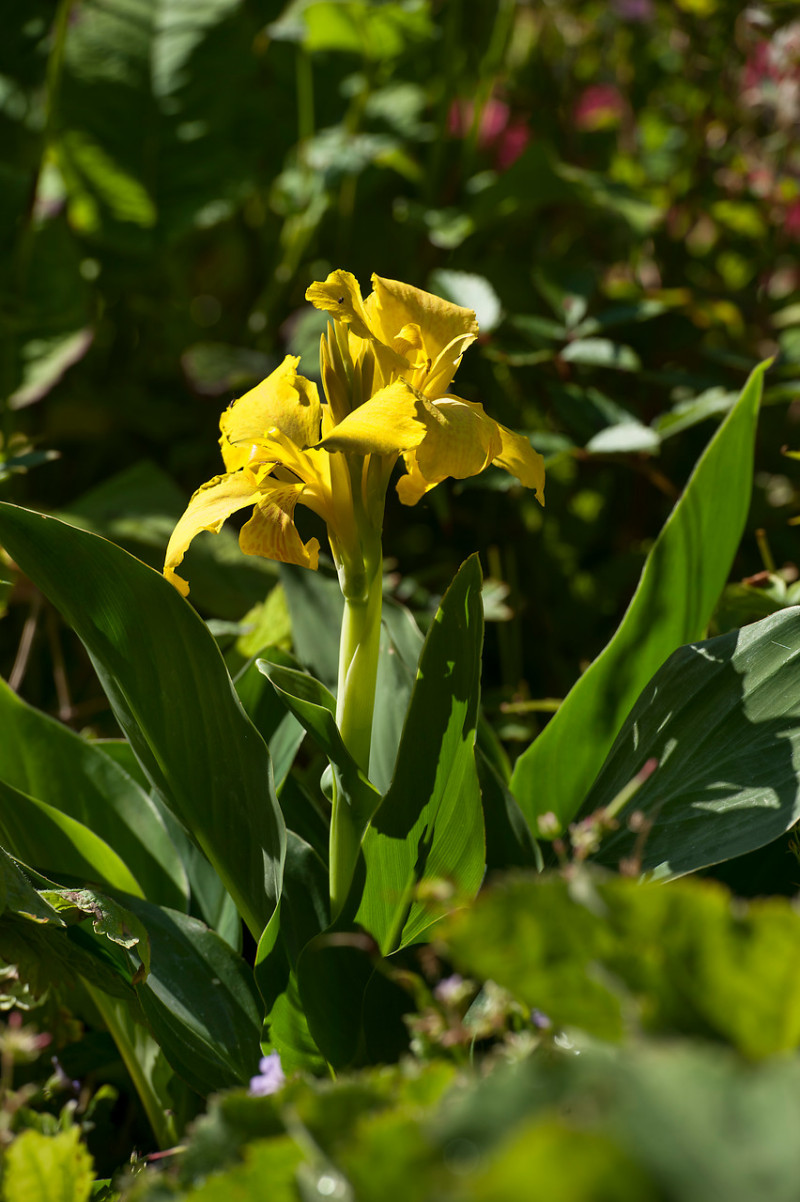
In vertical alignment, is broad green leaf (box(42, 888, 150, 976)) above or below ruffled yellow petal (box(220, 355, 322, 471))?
below

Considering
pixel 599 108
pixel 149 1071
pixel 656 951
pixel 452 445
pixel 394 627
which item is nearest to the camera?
pixel 656 951

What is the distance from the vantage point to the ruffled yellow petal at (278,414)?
0.55m

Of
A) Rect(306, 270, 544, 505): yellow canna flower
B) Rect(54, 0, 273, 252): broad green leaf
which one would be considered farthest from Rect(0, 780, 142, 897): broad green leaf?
Rect(54, 0, 273, 252): broad green leaf

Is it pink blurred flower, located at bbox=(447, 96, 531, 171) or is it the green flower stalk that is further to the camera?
pink blurred flower, located at bbox=(447, 96, 531, 171)

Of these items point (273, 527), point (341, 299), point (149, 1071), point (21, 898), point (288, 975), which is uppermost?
point (341, 299)

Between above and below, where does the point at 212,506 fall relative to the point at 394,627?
above

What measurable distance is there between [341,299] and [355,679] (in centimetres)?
22

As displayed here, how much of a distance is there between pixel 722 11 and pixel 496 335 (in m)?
0.58

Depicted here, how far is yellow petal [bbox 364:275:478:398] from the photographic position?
0.57 metres

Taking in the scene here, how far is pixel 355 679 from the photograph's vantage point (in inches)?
22.7

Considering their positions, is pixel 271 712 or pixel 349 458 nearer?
pixel 349 458

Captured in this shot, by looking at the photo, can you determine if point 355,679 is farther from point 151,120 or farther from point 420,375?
point 151,120

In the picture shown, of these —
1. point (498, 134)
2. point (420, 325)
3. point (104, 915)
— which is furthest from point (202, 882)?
point (498, 134)

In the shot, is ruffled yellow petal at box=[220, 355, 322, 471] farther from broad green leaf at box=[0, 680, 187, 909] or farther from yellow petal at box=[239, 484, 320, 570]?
broad green leaf at box=[0, 680, 187, 909]
